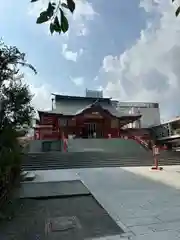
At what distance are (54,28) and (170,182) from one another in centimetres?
730

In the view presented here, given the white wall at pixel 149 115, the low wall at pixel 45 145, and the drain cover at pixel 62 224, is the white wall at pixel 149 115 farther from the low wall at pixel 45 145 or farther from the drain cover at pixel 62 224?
the drain cover at pixel 62 224

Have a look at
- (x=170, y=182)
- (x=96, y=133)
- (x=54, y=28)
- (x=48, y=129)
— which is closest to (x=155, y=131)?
(x=96, y=133)

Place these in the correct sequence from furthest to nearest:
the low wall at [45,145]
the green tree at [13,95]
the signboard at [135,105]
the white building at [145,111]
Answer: the signboard at [135,105]
the white building at [145,111]
the low wall at [45,145]
the green tree at [13,95]

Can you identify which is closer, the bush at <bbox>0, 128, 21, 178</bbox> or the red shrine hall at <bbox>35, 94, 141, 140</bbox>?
the bush at <bbox>0, 128, 21, 178</bbox>

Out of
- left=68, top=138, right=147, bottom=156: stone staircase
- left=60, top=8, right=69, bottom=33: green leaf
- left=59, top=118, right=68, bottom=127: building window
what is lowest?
left=68, top=138, right=147, bottom=156: stone staircase

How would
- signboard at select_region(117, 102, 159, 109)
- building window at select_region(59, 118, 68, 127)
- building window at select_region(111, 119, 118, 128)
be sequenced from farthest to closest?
signboard at select_region(117, 102, 159, 109) < building window at select_region(111, 119, 118, 128) < building window at select_region(59, 118, 68, 127)

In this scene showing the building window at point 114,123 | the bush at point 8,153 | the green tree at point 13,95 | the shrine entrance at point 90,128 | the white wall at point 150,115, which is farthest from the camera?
the white wall at point 150,115

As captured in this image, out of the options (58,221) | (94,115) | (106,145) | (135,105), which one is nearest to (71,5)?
(58,221)

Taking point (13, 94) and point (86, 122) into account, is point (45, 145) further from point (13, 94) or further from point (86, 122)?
point (13, 94)

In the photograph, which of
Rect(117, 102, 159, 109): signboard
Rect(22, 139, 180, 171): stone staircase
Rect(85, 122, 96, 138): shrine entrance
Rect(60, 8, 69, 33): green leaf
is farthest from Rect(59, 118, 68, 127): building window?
Rect(60, 8, 69, 33): green leaf

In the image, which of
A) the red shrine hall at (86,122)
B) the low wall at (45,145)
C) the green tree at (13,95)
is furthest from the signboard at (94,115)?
the green tree at (13,95)

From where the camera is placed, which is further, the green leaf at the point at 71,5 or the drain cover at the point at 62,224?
the drain cover at the point at 62,224

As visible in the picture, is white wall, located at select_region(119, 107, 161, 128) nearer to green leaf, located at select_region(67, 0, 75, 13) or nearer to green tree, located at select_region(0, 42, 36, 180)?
green tree, located at select_region(0, 42, 36, 180)

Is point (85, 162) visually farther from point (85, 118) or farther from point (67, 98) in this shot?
point (67, 98)
